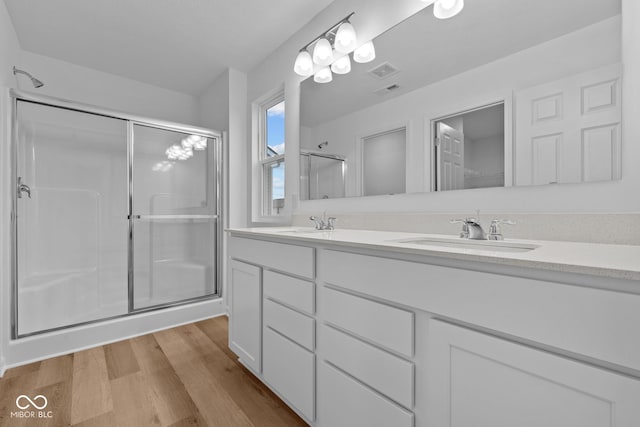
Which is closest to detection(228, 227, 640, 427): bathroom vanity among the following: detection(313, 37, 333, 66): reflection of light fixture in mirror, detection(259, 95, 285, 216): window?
detection(259, 95, 285, 216): window

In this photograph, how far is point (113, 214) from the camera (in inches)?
106

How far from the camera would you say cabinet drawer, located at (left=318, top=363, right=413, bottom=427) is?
87 centimetres

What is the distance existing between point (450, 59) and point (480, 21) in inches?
6.8

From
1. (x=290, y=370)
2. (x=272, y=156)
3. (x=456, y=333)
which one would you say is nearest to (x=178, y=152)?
(x=272, y=156)

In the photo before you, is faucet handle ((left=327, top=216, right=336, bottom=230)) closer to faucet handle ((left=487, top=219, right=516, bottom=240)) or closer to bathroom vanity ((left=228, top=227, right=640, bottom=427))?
bathroom vanity ((left=228, top=227, right=640, bottom=427))

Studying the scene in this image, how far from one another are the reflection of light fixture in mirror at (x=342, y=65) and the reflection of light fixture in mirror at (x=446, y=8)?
22.6 inches

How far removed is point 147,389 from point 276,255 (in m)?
1.03

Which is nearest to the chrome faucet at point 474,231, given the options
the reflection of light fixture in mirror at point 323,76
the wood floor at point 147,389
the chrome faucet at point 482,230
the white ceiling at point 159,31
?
the chrome faucet at point 482,230

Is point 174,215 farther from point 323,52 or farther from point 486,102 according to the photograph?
point 486,102

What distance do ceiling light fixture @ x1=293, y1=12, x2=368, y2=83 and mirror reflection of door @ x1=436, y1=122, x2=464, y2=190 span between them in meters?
0.67

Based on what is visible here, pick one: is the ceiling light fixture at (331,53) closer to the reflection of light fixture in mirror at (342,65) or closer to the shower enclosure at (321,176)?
the reflection of light fixture in mirror at (342,65)

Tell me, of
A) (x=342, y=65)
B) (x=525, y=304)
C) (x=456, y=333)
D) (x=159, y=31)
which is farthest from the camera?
(x=159, y=31)

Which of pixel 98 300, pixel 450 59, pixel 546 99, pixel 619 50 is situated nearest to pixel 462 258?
pixel 546 99

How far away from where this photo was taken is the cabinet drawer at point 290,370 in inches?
46.0
